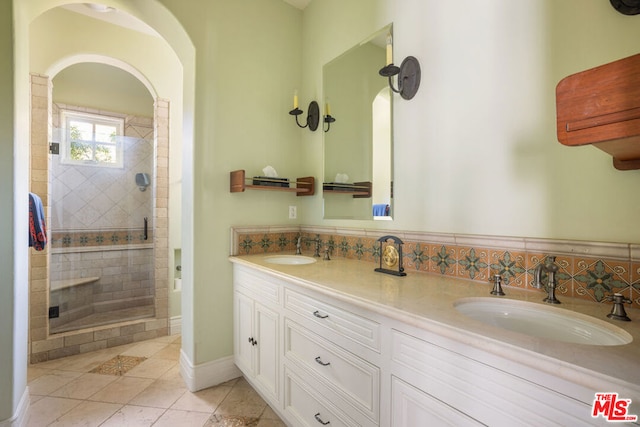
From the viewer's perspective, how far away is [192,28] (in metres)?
2.01

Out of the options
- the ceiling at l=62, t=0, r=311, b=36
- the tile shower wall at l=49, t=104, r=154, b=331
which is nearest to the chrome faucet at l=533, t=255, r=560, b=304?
the ceiling at l=62, t=0, r=311, b=36

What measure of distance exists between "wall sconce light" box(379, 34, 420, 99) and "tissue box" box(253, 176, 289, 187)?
101cm

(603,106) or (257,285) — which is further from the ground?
(603,106)

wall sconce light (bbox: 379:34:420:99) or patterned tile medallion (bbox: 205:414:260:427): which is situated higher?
wall sconce light (bbox: 379:34:420:99)

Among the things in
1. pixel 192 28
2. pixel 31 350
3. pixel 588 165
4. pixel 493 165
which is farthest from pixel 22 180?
pixel 588 165

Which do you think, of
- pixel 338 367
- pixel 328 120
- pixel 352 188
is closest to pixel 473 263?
pixel 338 367

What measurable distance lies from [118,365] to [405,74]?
2.97 m

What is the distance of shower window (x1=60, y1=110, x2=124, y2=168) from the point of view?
2.97 metres

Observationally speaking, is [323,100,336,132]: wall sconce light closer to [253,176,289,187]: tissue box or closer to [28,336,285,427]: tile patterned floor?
[253,176,289,187]: tissue box

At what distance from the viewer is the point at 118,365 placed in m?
2.37

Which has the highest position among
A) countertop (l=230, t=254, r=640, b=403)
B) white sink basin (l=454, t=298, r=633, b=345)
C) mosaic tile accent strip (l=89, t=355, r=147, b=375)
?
countertop (l=230, t=254, r=640, b=403)

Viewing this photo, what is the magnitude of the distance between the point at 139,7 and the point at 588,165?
2590 mm

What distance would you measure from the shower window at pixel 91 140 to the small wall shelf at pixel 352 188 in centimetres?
249

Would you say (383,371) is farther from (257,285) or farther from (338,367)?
(257,285)
